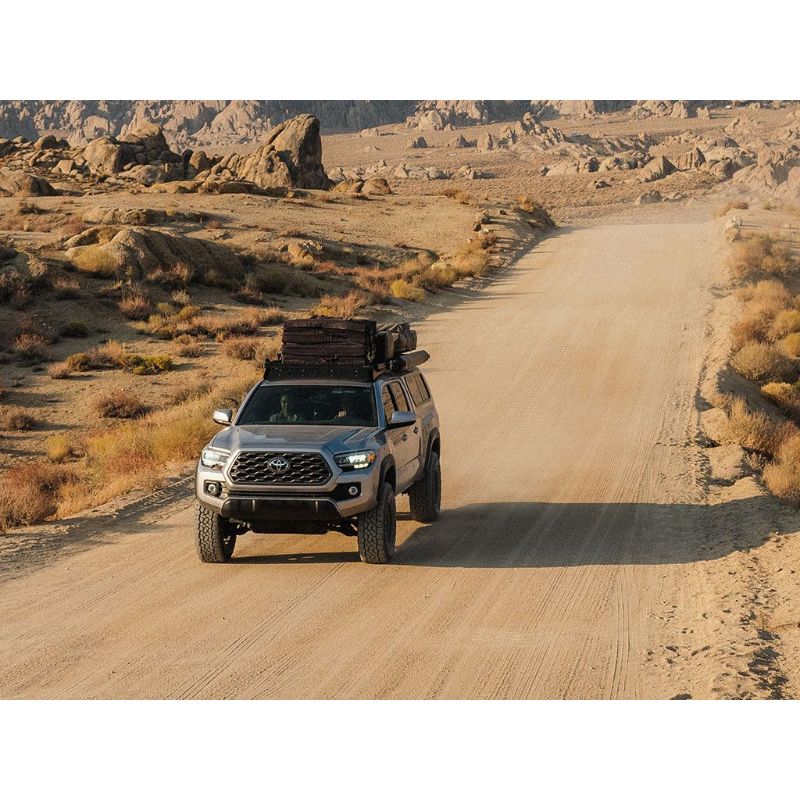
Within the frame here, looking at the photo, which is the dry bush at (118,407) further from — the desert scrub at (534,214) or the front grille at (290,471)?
the desert scrub at (534,214)

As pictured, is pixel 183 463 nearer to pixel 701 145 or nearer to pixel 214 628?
pixel 214 628

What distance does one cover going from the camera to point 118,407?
2670 centimetres

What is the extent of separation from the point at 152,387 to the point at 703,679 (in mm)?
21634


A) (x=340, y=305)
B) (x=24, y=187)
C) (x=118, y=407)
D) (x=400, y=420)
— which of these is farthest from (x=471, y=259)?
(x=400, y=420)

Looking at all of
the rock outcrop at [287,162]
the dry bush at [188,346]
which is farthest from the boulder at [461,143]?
the dry bush at [188,346]

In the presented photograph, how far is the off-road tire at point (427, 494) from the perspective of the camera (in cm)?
1551

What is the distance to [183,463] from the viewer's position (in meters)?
20.2

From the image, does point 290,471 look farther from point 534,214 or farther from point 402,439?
point 534,214

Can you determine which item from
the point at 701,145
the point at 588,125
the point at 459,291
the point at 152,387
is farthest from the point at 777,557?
the point at 588,125

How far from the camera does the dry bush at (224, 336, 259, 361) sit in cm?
3184

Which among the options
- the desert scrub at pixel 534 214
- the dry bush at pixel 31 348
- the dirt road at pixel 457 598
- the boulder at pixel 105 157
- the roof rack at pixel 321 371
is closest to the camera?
the dirt road at pixel 457 598

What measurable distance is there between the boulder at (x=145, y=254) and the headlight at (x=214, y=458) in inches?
1030

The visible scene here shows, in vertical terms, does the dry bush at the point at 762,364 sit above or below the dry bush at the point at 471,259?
below

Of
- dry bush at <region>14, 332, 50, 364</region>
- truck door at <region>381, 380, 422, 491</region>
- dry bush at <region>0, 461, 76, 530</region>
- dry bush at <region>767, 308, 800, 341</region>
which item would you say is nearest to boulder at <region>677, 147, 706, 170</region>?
dry bush at <region>767, 308, 800, 341</region>
